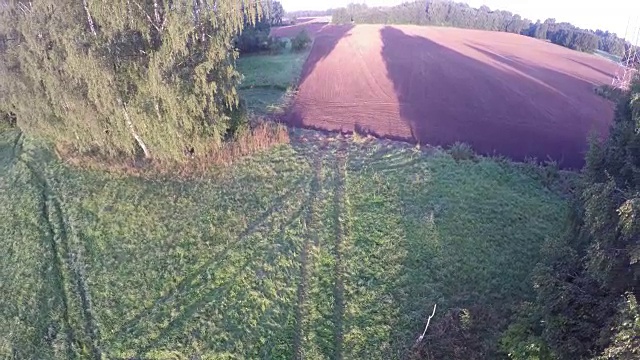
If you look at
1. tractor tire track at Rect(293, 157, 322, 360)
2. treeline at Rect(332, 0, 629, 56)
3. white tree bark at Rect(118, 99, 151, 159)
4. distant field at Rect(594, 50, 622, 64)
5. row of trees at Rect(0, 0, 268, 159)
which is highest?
treeline at Rect(332, 0, 629, 56)

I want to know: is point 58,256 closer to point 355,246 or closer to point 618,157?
point 355,246

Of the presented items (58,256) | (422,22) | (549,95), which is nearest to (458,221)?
(58,256)

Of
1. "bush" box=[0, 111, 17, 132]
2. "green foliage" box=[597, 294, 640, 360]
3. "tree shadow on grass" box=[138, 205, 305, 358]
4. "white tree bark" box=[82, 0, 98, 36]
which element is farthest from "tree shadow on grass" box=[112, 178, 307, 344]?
"bush" box=[0, 111, 17, 132]

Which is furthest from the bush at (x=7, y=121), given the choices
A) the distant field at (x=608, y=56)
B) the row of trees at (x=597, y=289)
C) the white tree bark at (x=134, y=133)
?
the distant field at (x=608, y=56)

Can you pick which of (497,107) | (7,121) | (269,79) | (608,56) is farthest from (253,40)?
(608,56)

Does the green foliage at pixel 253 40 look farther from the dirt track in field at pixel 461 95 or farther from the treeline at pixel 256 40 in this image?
the dirt track in field at pixel 461 95

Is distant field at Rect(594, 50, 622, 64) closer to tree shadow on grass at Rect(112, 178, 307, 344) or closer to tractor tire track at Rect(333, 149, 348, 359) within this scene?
tractor tire track at Rect(333, 149, 348, 359)

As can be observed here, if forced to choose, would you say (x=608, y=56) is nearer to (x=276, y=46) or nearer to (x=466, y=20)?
(x=466, y=20)
